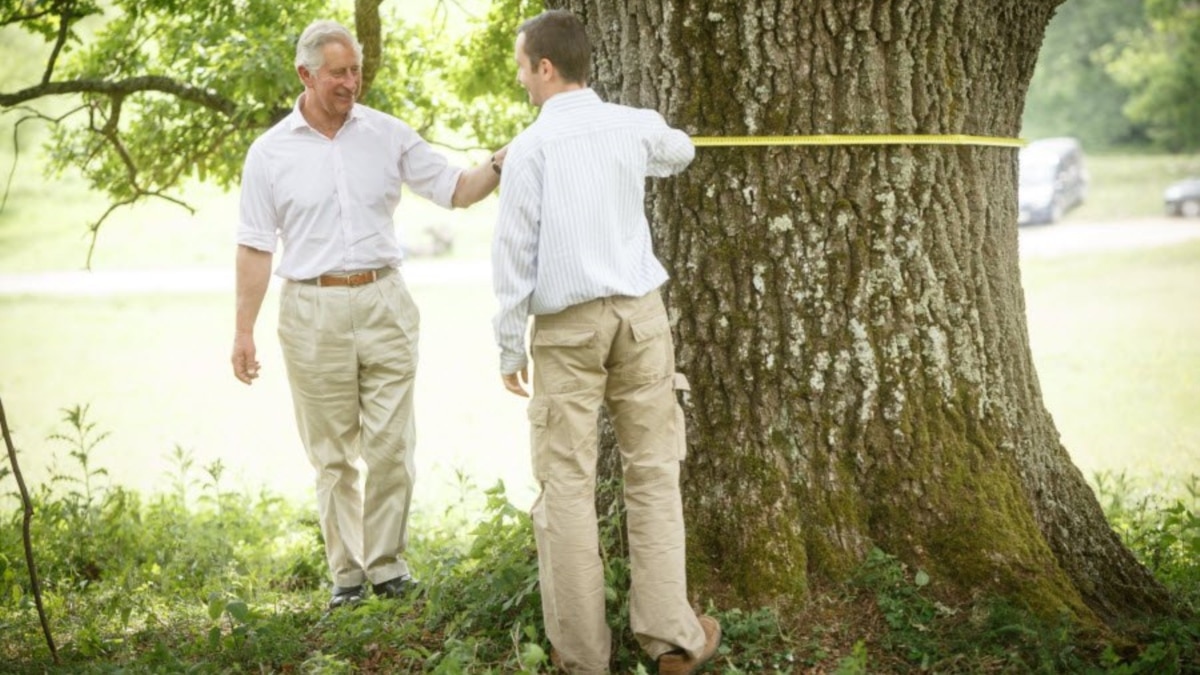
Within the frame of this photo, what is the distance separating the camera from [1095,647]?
3.53m

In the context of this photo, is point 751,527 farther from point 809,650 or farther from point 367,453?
point 367,453

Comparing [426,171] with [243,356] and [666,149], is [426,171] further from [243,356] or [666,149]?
[666,149]

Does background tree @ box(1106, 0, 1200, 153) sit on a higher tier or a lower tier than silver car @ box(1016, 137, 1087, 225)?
higher

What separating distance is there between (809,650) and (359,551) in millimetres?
1891

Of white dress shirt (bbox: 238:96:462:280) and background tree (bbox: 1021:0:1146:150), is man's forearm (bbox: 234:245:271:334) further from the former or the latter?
background tree (bbox: 1021:0:1146:150)

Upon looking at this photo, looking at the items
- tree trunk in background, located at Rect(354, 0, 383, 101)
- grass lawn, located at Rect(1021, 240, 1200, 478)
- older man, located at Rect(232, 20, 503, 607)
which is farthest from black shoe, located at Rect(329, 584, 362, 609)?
grass lawn, located at Rect(1021, 240, 1200, 478)

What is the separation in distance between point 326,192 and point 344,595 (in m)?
1.49

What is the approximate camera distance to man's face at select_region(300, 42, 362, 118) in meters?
4.30

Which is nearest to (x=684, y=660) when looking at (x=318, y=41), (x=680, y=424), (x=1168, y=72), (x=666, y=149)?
(x=680, y=424)

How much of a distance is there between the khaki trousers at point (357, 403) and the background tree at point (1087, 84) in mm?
37132

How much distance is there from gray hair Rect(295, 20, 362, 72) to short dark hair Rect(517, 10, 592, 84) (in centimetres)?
121

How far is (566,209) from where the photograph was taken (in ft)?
10.8

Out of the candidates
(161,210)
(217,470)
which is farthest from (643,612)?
(161,210)

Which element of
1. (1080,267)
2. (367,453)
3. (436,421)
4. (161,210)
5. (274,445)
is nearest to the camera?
(367,453)
